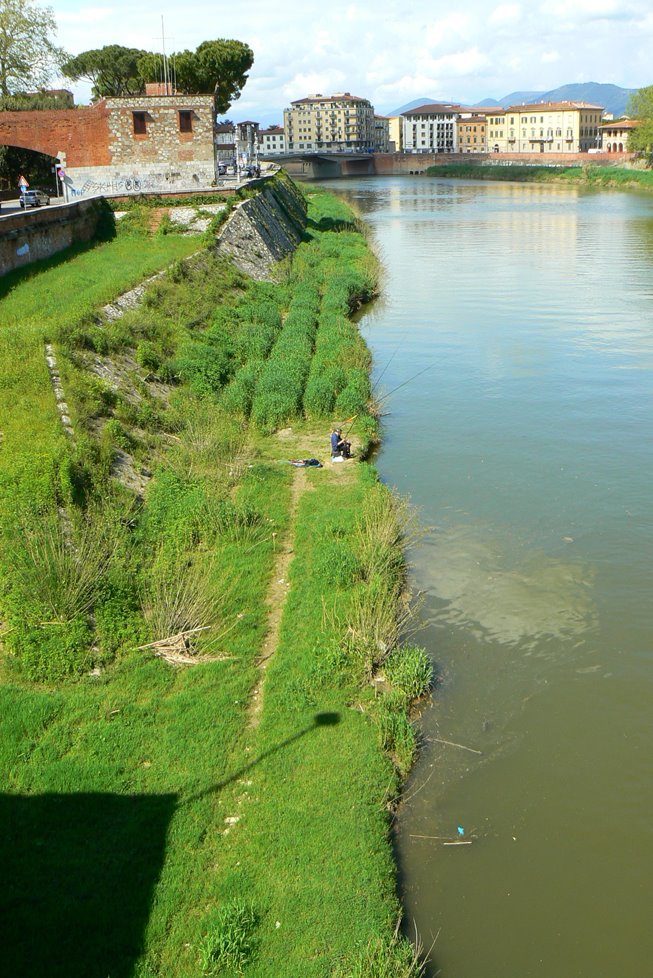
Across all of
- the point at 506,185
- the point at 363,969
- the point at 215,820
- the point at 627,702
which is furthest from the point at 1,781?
the point at 506,185

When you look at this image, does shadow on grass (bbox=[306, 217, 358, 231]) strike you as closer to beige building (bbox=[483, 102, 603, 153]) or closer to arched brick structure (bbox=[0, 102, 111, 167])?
arched brick structure (bbox=[0, 102, 111, 167])

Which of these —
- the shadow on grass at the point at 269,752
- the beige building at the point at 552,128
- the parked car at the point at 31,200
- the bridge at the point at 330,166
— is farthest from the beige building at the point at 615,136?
the shadow on grass at the point at 269,752

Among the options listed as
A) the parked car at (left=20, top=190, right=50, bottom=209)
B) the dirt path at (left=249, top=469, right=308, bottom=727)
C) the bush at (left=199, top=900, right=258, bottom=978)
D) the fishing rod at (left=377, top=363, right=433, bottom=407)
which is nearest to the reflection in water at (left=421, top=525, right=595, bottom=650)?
the dirt path at (left=249, top=469, right=308, bottom=727)

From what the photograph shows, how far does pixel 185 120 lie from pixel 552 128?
397 ft

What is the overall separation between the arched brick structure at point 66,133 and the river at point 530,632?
60.6 feet

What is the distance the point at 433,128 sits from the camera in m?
181

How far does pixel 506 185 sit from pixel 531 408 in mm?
89049

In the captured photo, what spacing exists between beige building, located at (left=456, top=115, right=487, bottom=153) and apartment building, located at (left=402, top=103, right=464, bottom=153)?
5.45 meters

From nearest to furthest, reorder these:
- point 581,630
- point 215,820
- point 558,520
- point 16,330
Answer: point 215,820
point 581,630
point 558,520
point 16,330

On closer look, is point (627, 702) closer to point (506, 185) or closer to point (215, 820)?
point (215, 820)

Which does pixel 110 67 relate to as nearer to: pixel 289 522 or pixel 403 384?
pixel 403 384

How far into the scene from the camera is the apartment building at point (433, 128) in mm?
178125

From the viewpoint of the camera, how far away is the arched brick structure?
136 feet

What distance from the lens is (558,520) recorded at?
16641 mm
